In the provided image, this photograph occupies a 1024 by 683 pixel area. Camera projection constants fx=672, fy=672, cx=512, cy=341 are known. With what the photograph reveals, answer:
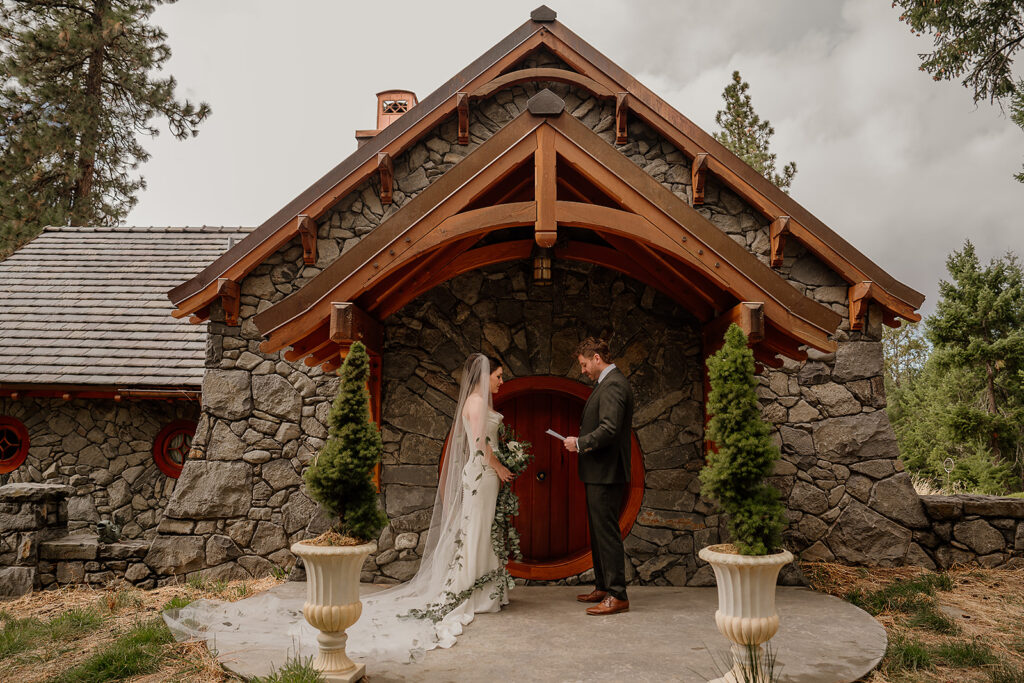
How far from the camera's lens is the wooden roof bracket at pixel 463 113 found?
289 inches

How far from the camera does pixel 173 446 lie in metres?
9.35

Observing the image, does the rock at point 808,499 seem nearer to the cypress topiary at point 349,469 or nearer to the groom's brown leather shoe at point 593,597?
the groom's brown leather shoe at point 593,597

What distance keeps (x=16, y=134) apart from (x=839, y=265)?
19.7 m

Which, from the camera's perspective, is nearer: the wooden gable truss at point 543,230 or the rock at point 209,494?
the wooden gable truss at point 543,230

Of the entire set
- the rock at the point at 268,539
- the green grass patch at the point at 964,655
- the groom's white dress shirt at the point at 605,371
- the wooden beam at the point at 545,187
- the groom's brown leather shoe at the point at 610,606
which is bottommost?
the green grass patch at the point at 964,655

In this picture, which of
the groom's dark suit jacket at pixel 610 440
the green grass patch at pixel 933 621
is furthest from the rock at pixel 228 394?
the green grass patch at pixel 933 621

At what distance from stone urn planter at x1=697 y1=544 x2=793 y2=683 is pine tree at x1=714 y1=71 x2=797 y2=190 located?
20.8 meters

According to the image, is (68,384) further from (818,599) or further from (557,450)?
(818,599)

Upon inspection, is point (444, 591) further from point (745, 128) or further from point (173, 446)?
point (745, 128)

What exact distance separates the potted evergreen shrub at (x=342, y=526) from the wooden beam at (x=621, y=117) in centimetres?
466

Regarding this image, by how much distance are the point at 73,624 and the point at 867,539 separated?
7359 millimetres

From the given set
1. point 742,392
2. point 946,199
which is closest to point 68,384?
point 742,392

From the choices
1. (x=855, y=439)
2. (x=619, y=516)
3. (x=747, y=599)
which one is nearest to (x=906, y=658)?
(x=747, y=599)

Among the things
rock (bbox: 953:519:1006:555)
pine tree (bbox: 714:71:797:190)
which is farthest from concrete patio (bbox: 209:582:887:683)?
pine tree (bbox: 714:71:797:190)
